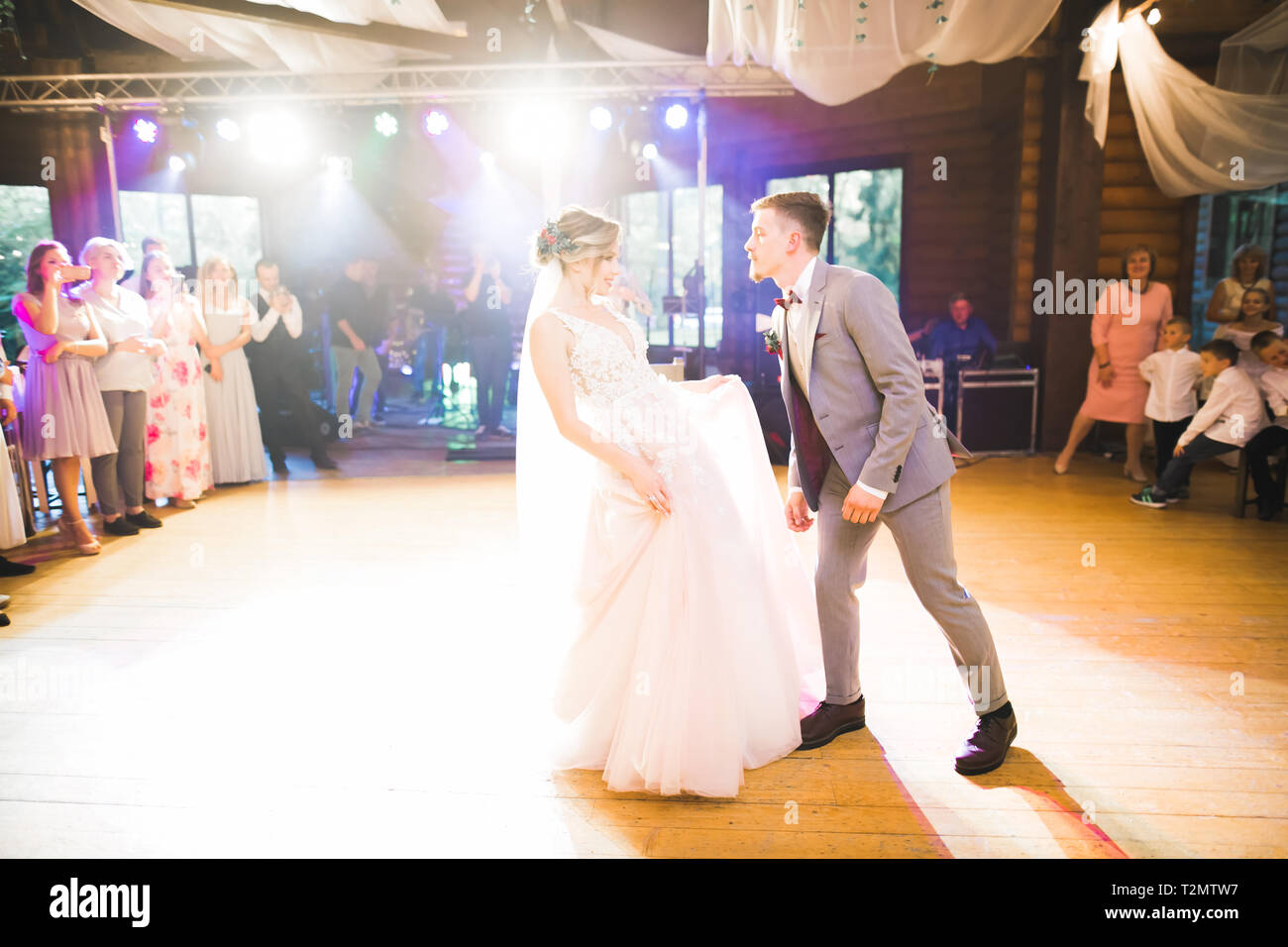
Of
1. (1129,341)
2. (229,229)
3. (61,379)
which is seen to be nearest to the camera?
(61,379)

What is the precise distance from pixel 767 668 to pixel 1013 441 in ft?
19.8

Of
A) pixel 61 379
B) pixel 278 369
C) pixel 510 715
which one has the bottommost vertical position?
pixel 510 715

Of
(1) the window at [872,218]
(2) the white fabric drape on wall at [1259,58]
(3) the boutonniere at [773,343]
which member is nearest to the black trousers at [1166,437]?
(2) the white fabric drape on wall at [1259,58]

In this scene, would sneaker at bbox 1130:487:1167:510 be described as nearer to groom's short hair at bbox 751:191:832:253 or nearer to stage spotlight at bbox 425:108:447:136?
groom's short hair at bbox 751:191:832:253

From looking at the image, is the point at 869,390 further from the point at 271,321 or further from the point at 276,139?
the point at 276,139

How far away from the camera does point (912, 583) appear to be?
2.48 m

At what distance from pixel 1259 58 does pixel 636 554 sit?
18.4 feet

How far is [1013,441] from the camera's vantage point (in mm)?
7664

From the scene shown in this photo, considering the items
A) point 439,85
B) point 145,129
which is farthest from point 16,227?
point 439,85

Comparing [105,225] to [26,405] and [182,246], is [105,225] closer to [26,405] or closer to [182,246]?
[182,246]

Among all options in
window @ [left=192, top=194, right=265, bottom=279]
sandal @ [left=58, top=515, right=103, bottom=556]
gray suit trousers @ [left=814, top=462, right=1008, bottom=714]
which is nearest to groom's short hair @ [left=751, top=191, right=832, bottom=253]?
gray suit trousers @ [left=814, top=462, right=1008, bottom=714]

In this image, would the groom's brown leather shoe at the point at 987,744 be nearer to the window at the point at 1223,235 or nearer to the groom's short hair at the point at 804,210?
the groom's short hair at the point at 804,210

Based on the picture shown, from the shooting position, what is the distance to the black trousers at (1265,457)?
16.6 feet

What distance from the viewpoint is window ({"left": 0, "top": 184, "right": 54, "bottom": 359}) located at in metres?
9.37
